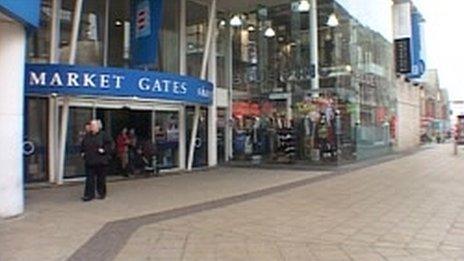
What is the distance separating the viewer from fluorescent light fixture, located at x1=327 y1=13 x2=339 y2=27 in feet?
71.8

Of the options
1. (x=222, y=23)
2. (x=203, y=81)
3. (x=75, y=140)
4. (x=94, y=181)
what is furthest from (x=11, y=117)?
(x=222, y=23)

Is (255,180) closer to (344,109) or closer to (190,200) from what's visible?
(190,200)

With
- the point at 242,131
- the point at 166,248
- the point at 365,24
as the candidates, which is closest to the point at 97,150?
the point at 166,248

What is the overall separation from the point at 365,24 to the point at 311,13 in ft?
17.6

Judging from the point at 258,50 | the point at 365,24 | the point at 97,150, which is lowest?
the point at 97,150

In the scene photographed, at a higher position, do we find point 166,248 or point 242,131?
point 242,131

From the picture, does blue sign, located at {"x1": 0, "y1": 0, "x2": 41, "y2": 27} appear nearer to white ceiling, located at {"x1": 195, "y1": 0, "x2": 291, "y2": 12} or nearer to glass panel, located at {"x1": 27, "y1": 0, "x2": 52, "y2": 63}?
glass panel, located at {"x1": 27, "y1": 0, "x2": 52, "y2": 63}

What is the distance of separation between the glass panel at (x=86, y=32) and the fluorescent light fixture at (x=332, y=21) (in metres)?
9.35

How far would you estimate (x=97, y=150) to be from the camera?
11344 mm

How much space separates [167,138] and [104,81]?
4.32 m

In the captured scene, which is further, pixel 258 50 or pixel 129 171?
pixel 258 50

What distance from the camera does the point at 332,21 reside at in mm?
21922

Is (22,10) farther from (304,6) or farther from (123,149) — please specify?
(304,6)

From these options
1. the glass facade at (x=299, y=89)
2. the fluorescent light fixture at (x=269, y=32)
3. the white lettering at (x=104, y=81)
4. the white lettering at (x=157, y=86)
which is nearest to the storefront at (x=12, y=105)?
the white lettering at (x=104, y=81)
